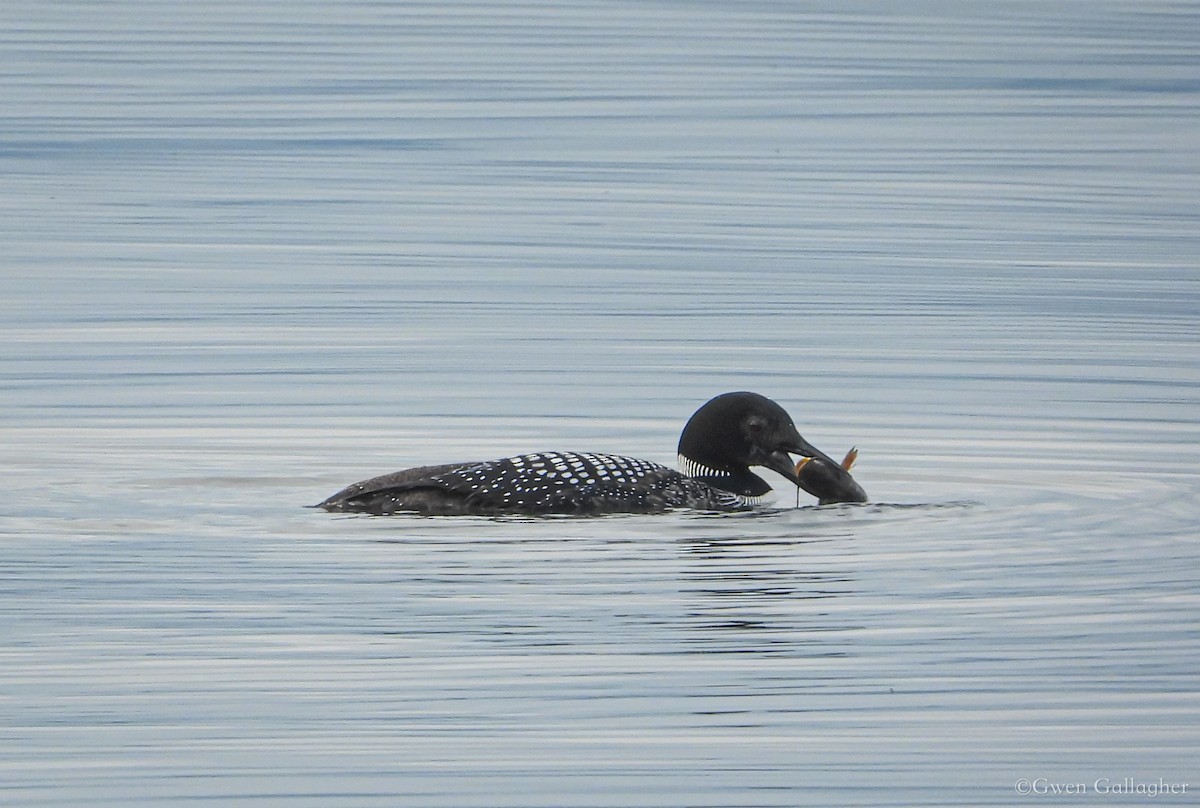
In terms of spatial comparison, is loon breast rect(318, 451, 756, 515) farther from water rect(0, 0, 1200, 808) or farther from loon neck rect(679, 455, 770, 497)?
loon neck rect(679, 455, 770, 497)

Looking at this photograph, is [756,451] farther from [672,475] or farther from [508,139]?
[508,139]

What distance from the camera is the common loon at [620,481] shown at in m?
8.79

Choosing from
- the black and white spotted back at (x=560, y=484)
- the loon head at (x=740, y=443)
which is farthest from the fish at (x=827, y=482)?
the black and white spotted back at (x=560, y=484)

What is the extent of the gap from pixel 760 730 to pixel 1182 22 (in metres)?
26.1

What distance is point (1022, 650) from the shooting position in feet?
23.1

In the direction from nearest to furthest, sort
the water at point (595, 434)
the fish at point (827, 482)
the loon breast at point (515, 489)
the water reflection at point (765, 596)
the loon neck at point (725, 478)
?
the water at point (595, 434)
the water reflection at point (765, 596)
the loon breast at point (515, 489)
the fish at point (827, 482)
the loon neck at point (725, 478)

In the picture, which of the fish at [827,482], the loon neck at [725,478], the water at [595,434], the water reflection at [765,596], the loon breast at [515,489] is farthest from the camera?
the loon neck at [725,478]

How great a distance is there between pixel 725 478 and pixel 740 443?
14cm

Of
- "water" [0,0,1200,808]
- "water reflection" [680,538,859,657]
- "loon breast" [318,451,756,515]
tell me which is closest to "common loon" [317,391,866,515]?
"loon breast" [318,451,756,515]

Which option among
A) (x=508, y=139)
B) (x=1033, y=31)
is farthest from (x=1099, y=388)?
(x=1033, y=31)

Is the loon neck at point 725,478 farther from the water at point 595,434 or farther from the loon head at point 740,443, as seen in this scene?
the water at point 595,434

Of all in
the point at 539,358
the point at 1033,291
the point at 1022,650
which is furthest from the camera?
the point at 1033,291

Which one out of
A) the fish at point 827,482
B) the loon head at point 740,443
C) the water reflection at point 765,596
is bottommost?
the water reflection at point 765,596

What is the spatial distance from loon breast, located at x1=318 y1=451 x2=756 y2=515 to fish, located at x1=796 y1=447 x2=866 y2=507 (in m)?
0.60
